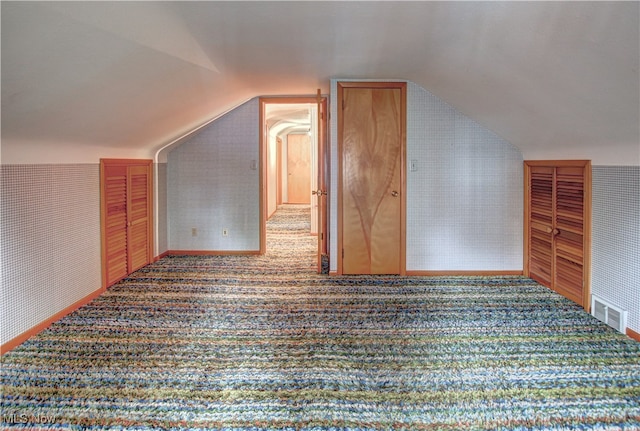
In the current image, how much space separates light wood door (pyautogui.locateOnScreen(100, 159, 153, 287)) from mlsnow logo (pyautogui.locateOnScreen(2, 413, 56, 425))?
80.5 inches

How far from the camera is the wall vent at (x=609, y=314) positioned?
118 inches

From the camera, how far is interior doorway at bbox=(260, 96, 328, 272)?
482cm

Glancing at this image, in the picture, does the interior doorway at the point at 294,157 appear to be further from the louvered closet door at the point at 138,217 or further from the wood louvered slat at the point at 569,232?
the wood louvered slat at the point at 569,232

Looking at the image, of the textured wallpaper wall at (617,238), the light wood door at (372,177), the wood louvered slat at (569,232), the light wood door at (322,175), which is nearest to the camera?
the textured wallpaper wall at (617,238)

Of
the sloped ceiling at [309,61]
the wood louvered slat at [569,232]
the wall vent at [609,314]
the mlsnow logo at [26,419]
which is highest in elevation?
the sloped ceiling at [309,61]

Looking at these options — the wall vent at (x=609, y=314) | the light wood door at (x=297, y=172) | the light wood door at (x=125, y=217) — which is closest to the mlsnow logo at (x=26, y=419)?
the light wood door at (x=125, y=217)

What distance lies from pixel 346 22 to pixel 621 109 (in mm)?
1663

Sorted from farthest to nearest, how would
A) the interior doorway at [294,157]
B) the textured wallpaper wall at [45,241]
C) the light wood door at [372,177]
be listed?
the interior doorway at [294,157], the light wood door at [372,177], the textured wallpaper wall at [45,241]

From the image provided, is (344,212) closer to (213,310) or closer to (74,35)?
(213,310)

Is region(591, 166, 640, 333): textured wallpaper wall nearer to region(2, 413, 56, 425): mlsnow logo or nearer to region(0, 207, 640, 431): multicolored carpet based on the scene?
region(0, 207, 640, 431): multicolored carpet

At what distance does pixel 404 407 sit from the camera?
210cm

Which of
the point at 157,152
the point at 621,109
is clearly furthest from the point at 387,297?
the point at 157,152

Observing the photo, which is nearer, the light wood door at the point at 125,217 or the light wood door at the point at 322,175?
the light wood door at the point at 125,217

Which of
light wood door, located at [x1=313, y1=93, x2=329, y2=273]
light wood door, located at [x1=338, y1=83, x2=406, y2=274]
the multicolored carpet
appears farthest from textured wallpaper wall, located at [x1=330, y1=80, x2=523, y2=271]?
the multicolored carpet
